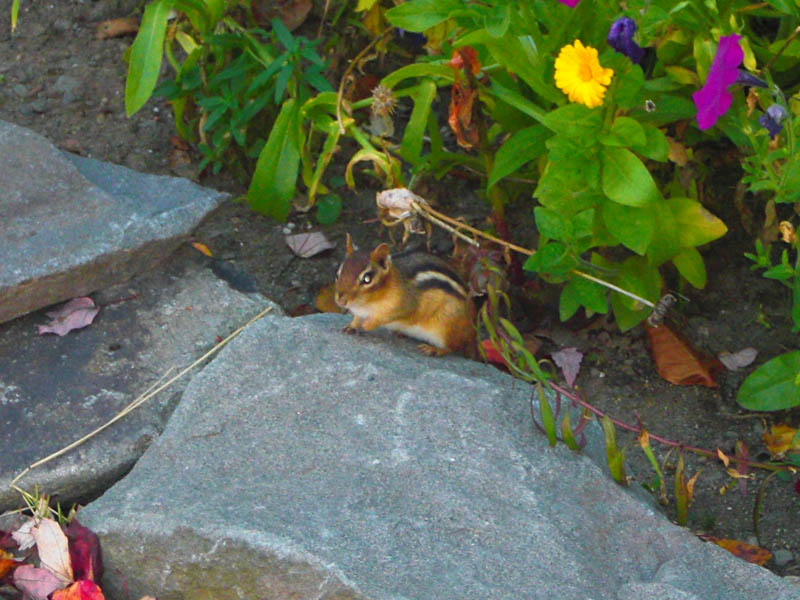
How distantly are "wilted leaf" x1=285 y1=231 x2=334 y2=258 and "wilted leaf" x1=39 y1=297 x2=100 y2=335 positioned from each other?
1.07m

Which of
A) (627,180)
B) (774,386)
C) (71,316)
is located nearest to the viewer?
(627,180)

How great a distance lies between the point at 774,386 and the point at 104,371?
7.42 feet

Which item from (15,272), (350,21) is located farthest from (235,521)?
(350,21)

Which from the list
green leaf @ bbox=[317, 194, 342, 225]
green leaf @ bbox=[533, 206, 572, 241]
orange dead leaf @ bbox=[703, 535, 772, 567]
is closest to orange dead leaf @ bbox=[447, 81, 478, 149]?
green leaf @ bbox=[533, 206, 572, 241]

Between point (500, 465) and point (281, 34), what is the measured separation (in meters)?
2.20

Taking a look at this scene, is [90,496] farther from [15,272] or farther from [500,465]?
[500,465]

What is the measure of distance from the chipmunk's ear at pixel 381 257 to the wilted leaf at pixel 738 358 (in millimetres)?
1395

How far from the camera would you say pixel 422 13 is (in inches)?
147

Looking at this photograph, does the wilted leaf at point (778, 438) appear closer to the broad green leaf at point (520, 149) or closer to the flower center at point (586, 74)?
the broad green leaf at point (520, 149)

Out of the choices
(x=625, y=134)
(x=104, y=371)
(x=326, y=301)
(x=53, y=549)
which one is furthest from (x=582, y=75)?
(x=53, y=549)

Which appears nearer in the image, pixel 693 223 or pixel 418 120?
pixel 693 223

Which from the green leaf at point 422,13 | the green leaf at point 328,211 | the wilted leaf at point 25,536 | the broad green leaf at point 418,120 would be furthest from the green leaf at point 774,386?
the wilted leaf at point 25,536

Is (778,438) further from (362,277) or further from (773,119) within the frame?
(362,277)

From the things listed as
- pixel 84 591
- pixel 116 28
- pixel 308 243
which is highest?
pixel 116 28
